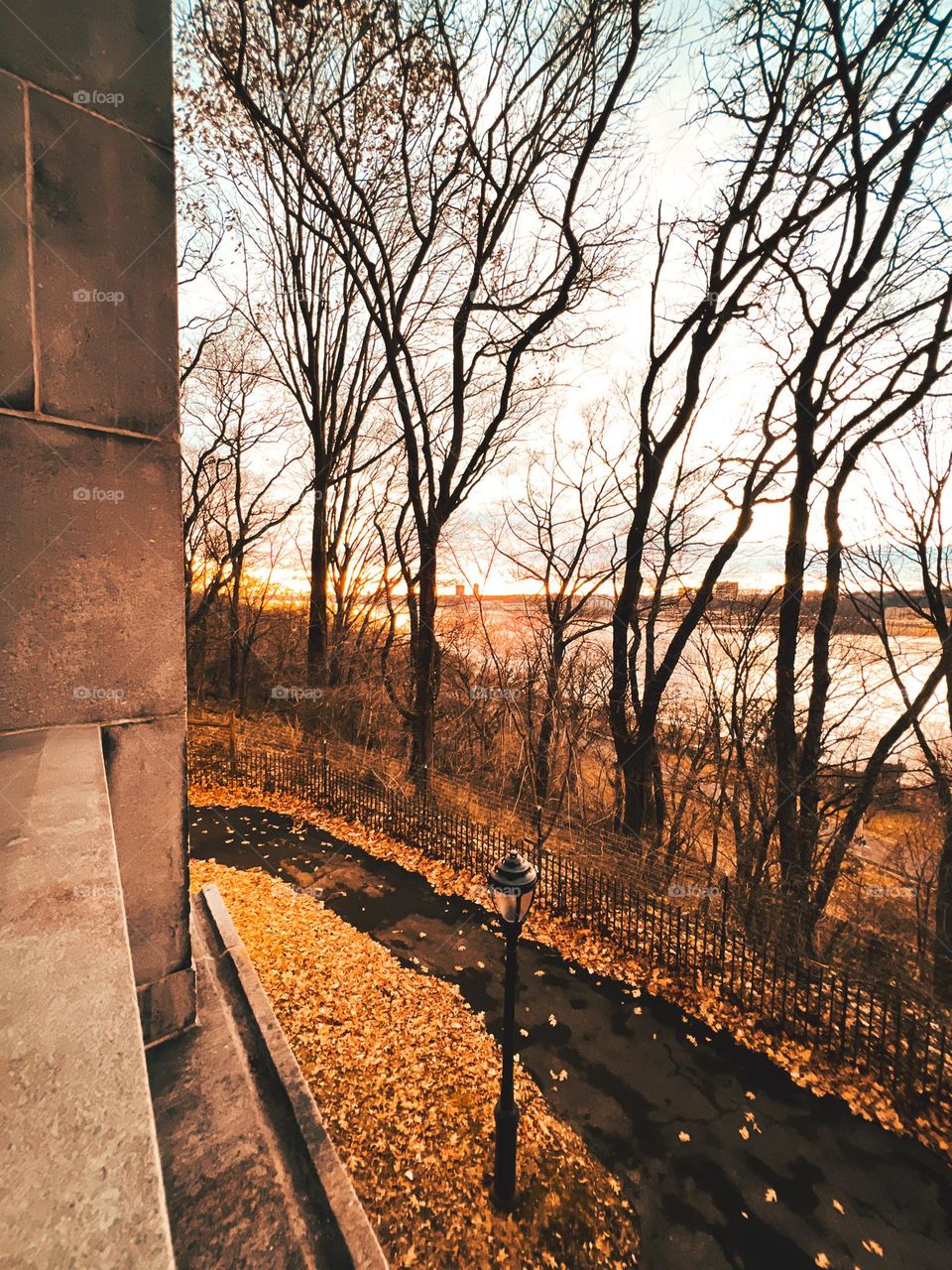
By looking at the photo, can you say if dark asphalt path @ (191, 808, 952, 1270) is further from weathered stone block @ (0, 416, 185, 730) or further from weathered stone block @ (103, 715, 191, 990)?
weathered stone block @ (0, 416, 185, 730)

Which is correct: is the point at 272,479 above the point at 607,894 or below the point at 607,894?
above

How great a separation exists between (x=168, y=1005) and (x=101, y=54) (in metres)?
5.88

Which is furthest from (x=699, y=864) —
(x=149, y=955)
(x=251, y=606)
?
(x=251, y=606)

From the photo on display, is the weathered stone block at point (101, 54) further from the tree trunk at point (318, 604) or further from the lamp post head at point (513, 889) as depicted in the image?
the tree trunk at point (318, 604)

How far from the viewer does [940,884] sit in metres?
10.5

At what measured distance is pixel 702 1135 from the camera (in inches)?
211

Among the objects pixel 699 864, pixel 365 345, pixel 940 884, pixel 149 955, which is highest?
pixel 365 345

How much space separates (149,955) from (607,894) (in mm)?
7546

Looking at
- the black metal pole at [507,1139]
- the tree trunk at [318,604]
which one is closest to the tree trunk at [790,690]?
the black metal pole at [507,1139]

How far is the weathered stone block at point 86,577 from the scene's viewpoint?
104 inches

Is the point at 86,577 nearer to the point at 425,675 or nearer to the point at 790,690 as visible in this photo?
the point at 425,675

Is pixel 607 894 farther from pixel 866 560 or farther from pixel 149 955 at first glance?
pixel 866 560

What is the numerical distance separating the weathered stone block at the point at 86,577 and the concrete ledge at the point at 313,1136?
2.87 meters

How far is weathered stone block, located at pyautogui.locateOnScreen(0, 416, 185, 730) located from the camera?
2.64 metres
